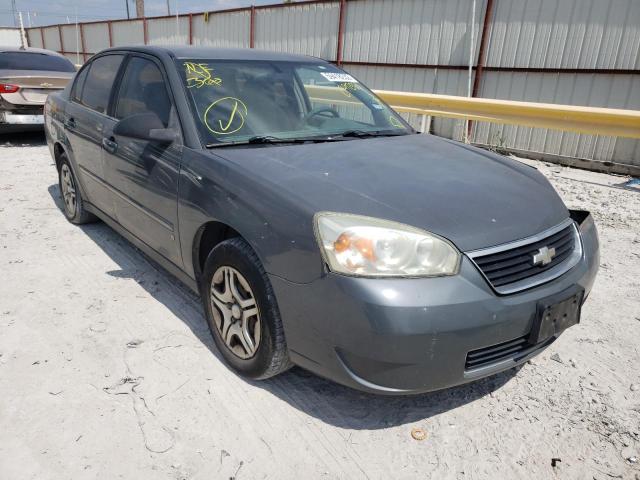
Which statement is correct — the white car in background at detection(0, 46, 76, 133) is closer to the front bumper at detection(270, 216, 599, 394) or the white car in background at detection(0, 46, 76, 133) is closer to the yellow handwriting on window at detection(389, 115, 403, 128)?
the yellow handwriting on window at detection(389, 115, 403, 128)

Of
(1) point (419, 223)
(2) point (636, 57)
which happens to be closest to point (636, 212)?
(2) point (636, 57)

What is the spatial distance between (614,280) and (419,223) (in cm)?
258

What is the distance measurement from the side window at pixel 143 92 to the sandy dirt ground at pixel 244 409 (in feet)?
3.99

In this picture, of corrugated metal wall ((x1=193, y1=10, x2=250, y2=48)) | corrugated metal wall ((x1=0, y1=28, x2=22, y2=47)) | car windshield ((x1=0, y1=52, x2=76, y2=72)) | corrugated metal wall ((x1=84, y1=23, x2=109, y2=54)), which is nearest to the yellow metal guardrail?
car windshield ((x1=0, y1=52, x2=76, y2=72))

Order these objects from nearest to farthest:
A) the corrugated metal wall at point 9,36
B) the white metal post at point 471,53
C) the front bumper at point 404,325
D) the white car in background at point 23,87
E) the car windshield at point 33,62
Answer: the front bumper at point 404,325 → the white car in background at point 23,87 → the car windshield at point 33,62 → the white metal post at point 471,53 → the corrugated metal wall at point 9,36

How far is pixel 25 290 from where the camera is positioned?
3395mm

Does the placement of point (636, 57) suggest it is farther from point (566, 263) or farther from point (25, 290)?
point (25, 290)

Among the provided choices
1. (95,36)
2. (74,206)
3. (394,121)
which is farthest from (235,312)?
(95,36)

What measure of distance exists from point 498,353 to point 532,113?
19.4 ft

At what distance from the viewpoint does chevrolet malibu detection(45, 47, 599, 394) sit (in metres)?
1.91

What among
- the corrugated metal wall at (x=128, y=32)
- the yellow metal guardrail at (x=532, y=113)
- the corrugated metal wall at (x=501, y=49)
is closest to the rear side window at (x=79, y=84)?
the yellow metal guardrail at (x=532, y=113)

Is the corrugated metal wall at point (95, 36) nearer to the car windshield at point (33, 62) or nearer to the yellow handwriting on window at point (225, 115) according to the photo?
the car windshield at point (33, 62)

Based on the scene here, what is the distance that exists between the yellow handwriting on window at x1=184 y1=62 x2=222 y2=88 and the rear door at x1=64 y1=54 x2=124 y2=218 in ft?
3.11

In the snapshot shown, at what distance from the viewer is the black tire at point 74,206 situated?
4.41 metres
